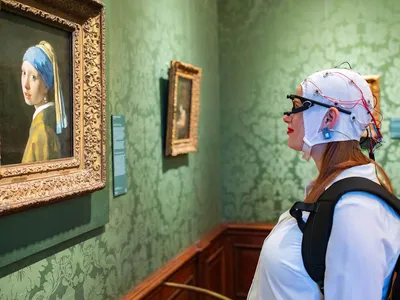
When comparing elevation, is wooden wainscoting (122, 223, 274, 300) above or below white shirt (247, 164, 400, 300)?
below

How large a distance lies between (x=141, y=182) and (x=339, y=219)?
1085 mm

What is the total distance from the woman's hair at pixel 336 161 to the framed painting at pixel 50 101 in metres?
0.78

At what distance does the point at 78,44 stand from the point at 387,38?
2399 millimetres

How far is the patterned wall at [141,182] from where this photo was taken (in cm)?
166

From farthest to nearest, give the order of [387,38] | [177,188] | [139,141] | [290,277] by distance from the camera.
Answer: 1. [387,38]
2. [177,188]
3. [139,141]
4. [290,277]

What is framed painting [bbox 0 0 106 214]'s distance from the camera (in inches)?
52.1

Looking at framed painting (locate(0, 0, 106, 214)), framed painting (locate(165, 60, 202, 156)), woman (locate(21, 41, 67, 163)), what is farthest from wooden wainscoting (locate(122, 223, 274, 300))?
woman (locate(21, 41, 67, 163))

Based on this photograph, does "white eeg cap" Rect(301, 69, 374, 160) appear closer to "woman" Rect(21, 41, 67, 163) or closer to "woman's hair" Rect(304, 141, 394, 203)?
"woman's hair" Rect(304, 141, 394, 203)

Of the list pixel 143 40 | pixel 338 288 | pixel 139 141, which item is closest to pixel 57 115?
pixel 139 141

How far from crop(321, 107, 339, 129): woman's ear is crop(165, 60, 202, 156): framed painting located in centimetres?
105

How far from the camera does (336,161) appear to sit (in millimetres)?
1562

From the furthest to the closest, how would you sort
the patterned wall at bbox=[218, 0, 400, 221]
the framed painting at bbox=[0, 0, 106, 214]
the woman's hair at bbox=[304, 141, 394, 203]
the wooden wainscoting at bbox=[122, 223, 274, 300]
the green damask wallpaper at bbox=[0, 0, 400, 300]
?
1. the patterned wall at bbox=[218, 0, 400, 221]
2. the wooden wainscoting at bbox=[122, 223, 274, 300]
3. the green damask wallpaper at bbox=[0, 0, 400, 300]
4. the woman's hair at bbox=[304, 141, 394, 203]
5. the framed painting at bbox=[0, 0, 106, 214]

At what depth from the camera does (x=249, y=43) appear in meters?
3.51

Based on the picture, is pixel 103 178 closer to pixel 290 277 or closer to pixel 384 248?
pixel 290 277
